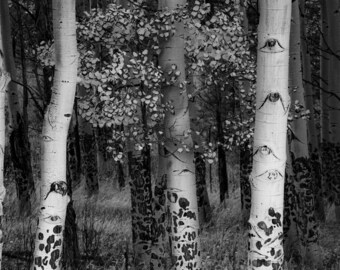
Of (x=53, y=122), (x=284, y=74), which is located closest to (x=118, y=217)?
(x=53, y=122)

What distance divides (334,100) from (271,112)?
935 cm

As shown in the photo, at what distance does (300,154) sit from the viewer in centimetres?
966

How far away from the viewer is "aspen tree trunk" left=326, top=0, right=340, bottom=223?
12.8 meters

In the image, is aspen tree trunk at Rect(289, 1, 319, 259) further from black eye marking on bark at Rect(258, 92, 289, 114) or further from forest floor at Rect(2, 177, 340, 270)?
black eye marking on bark at Rect(258, 92, 289, 114)

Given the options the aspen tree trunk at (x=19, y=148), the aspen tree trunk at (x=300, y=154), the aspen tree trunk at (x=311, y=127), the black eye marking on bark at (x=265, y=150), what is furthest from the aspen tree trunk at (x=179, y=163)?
the aspen tree trunk at (x=311, y=127)

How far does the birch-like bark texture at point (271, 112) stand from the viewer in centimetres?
484

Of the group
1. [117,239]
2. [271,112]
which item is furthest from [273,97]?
[117,239]

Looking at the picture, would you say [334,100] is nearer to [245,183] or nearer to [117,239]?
[245,183]

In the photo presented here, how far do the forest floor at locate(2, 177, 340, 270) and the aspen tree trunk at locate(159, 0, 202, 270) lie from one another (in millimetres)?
1062

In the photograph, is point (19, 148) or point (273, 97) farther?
Result: point (19, 148)

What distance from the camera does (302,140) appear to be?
9555mm

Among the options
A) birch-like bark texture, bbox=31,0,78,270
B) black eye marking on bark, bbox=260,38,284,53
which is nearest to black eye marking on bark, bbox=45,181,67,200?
birch-like bark texture, bbox=31,0,78,270

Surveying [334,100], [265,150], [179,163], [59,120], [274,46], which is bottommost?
[265,150]

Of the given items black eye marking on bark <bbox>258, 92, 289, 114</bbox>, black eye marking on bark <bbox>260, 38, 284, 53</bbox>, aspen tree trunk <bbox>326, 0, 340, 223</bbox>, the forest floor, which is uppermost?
aspen tree trunk <bbox>326, 0, 340, 223</bbox>
